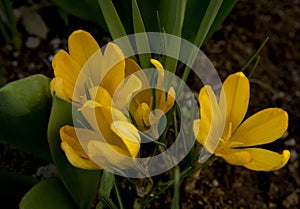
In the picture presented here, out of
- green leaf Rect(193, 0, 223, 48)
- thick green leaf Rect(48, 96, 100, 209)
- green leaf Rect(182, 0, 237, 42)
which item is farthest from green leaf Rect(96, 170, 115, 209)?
green leaf Rect(182, 0, 237, 42)

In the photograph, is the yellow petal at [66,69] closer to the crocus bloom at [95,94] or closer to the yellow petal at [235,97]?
the crocus bloom at [95,94]

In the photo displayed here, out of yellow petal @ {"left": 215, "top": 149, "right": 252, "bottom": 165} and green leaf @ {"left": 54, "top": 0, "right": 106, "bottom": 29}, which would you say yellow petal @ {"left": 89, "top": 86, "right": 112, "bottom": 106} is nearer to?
yellow petal @ {"left": 215, "top": 149, "right": 252, "bottom": 165}

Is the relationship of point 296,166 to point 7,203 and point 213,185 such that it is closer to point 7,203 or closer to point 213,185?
point 213,185

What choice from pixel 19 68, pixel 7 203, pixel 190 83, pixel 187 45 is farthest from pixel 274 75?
pixel 7 203

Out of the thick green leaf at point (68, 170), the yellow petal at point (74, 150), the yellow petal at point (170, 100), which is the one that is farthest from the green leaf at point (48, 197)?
the yellow petal at point (170, 100)

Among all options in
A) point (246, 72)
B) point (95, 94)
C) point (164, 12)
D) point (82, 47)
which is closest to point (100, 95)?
point (95, 94)

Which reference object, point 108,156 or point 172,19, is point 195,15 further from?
point 108,156
